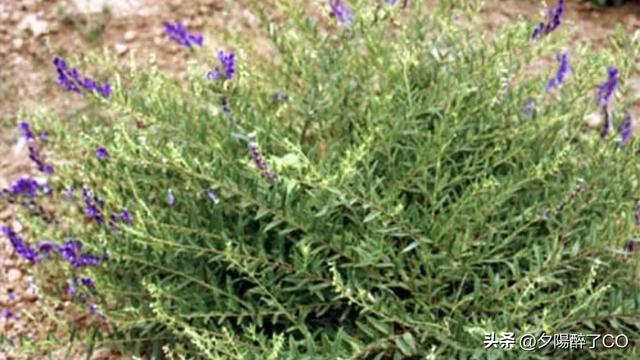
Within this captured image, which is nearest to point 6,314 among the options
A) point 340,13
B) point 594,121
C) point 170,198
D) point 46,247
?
point 46,247

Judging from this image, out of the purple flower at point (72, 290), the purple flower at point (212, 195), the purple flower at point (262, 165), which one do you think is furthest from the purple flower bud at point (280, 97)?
the purple flower at point (72, 290)

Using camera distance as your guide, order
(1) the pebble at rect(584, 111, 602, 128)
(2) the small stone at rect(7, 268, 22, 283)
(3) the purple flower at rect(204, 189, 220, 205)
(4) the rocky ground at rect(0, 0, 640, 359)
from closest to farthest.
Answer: (3) the purple flower at rect(204, 189, 220, 205) < (2) the small stone at rect(7, 268, 22, 283) < (1) the pebble at rect(584, 111, 602, 128) < (4) the rocky ground at rect(0, 0, 640, 359)

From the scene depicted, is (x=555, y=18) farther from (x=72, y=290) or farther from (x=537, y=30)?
(x=72, y=290)

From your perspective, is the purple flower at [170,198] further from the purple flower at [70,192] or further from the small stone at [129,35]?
the small stone at [129,35]

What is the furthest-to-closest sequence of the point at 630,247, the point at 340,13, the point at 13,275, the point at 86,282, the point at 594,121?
the point at 594,121
the point at 13,275
the point at 340,13
the point at 86,282
the point at 630,247

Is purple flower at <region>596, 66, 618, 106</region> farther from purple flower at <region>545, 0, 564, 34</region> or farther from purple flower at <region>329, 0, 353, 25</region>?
purple flower at <region>329, 0, 353, 25</region>

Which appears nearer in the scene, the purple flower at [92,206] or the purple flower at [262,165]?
the purple flower at [262,165]

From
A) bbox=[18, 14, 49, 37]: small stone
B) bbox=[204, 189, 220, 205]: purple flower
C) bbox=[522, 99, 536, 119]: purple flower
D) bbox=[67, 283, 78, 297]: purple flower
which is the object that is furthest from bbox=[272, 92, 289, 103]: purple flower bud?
bbox=[18, 14, 49, 37]: small stone
